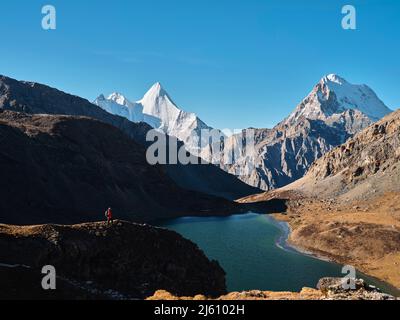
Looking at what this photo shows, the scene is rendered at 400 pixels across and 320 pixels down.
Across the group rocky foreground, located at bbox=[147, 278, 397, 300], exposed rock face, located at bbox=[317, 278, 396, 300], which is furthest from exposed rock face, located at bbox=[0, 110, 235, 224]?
exposed rock face, located at bbox=[317, 278, 396, 300]

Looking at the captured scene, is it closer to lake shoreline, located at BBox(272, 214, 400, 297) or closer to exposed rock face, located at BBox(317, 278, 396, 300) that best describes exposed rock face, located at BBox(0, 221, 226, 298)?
exposed rock face, located at BBox(317, 278, 396, 300)

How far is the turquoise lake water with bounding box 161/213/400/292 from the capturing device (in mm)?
85500

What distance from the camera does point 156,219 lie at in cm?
18362

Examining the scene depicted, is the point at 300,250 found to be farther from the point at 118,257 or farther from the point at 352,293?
the point at 352,293

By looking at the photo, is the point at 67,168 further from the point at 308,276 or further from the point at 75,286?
the point at 75,286

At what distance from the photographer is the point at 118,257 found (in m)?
57.3

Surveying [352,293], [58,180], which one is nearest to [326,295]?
[352,293]

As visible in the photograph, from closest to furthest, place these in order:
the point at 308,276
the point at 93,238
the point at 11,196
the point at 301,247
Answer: the point at 93,238, the point at 308,276, the point at 301,247, the point at 11,196

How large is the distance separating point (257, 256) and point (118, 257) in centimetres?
6018

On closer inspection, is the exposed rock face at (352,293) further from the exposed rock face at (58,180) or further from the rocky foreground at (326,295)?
the exposed rock face at (58,180)

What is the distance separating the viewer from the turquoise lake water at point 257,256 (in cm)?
8550

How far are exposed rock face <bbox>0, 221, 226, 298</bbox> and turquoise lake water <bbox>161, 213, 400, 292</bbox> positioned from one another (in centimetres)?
1794
